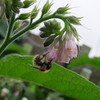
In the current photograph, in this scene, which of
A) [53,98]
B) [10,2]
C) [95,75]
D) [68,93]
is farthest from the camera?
[95,75]

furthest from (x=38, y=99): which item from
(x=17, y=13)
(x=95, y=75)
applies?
(x=95, y=75)

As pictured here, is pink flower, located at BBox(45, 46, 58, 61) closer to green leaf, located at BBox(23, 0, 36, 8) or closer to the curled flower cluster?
the curled flower cluster

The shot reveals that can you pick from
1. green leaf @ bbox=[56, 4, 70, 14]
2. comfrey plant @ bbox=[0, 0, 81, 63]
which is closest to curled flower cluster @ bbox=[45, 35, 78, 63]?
comfrey plant @ bbox=[0, 0, 81, 63]

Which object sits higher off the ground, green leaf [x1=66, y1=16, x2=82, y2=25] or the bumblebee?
green leaf [x1=66, y1=16, x2=82, y2=25]

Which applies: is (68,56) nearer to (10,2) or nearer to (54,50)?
(54,50)

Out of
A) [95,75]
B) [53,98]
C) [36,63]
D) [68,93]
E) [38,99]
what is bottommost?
[95,75]

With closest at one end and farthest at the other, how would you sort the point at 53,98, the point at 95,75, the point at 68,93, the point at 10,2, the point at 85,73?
the point at 10,2 < the point at 68,93 < the point at 85,73 < the point at 53,98 < the point at 95,75

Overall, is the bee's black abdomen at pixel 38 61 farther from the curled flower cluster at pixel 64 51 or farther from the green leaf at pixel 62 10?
the green leaf at pixel 62 10
